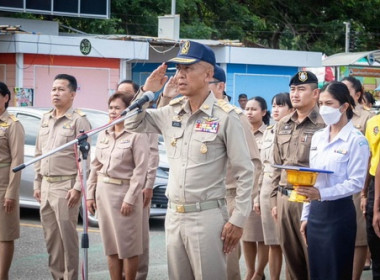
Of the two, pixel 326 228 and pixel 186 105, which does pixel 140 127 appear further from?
pixel 326 228

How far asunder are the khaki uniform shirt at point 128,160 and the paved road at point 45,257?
1.67m

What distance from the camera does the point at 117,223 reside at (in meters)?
7.67

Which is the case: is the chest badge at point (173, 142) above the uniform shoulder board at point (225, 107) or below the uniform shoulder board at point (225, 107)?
below

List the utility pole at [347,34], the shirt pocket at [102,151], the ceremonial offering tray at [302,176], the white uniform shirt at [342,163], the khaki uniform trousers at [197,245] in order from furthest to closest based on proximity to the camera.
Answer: the utility pole at [347,34] < the shirt pocket at [102,151] < the white uniform shirt at [342,163] < the ceremonial offering tray at [302,176] < the khaki uniform trousers at [197,245]

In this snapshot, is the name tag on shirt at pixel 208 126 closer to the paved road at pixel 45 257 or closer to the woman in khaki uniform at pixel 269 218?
the woman in khaki uniform at pixel 269 218

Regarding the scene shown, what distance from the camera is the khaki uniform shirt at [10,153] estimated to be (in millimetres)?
8133

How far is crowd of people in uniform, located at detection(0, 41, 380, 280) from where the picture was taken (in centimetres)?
567

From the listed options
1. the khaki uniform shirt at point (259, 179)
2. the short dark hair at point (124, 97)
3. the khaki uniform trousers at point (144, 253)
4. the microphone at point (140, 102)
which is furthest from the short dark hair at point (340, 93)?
the khaki uniform trousers at point (144, 253)

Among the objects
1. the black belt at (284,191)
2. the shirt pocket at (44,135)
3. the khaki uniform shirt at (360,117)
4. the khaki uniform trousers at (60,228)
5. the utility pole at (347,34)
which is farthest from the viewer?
the utility pole at (347,34)

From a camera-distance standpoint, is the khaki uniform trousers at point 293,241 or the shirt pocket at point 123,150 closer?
the khaki uniform trousers at point 293,241

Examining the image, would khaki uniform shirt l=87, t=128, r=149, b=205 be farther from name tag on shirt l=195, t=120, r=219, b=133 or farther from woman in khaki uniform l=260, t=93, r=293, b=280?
name tag on shirt l=195, t=120, r=219, b=133

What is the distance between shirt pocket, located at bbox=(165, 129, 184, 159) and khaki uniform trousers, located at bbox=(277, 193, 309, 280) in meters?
1.72

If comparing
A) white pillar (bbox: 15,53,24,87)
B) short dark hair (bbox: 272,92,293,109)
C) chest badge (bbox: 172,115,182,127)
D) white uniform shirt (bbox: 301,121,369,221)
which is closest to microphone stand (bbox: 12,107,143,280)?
chest badge (bbox: 172,115,182,127)

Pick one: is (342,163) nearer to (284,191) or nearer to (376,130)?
(284,191)
